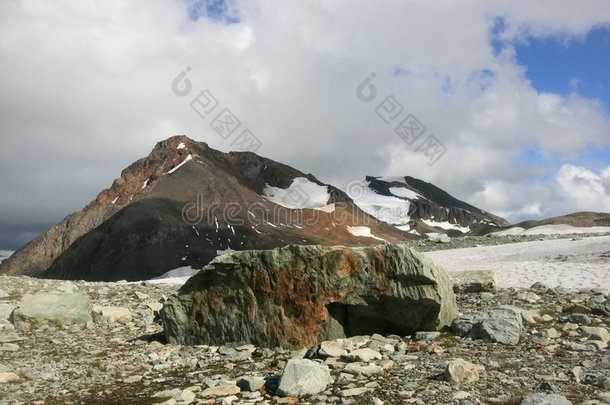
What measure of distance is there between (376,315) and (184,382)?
501 cm

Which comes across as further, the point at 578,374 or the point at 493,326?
the point at 493,326

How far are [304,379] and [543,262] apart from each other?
23.7 m

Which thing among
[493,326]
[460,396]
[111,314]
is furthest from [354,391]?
[111,314]

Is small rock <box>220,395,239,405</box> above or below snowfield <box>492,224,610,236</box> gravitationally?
below

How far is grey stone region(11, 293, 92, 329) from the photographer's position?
51.2ft

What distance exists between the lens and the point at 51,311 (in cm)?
1588

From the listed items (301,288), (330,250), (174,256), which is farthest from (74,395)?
(174,256)

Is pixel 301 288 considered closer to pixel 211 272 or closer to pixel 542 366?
pixel 211 272

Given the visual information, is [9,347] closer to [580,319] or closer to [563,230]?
[580,319]

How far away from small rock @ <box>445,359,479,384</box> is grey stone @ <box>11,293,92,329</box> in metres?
12.2

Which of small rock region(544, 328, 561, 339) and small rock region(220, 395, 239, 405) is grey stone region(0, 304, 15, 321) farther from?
small rock region(544, 328, 561, 339)

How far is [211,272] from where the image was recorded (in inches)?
526

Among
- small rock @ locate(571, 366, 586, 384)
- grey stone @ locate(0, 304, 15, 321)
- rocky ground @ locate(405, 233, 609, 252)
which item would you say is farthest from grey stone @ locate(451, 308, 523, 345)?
rocky ground @ locate(405, 233, 609, 252)

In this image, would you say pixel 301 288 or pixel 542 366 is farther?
pixel 301 288
